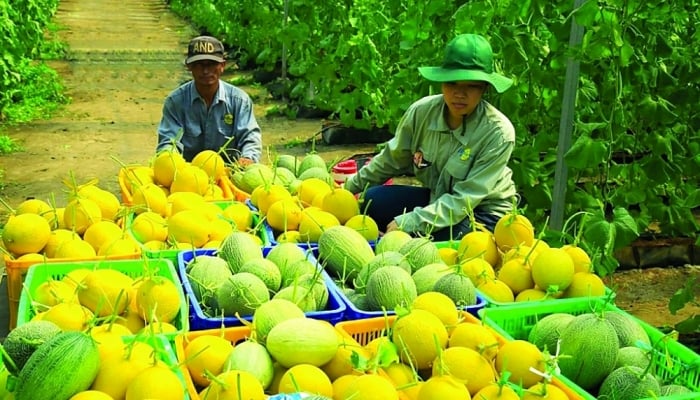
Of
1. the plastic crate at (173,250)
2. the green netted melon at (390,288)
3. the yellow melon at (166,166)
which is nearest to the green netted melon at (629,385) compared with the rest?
the green netted melon at (390,288)

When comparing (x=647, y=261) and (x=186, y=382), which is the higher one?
(x=186, y=382)

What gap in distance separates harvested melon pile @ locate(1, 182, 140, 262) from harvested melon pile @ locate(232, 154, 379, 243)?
2.20 ft

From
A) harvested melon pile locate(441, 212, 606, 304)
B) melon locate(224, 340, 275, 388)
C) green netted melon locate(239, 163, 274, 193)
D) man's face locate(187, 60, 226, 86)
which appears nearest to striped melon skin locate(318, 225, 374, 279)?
harvested melon pile locate(441, 212, 606, 304)

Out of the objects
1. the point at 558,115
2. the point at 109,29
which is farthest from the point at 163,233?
the point at 109,29

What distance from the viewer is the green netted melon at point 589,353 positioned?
253cm

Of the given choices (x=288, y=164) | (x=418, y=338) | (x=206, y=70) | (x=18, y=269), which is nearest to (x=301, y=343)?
(x=418, y=338)

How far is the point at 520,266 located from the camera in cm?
316

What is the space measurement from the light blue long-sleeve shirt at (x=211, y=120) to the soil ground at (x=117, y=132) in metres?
0.70

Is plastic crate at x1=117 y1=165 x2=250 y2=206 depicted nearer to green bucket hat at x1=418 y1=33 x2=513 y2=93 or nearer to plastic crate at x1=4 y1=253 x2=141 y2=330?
plastic crate at x1=4 y1=253 x2=141 y2=330

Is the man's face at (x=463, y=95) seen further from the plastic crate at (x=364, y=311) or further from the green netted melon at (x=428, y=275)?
the plastic crate at (x=364, y=311)

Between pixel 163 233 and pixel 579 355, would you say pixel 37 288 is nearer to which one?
pixel 163 233

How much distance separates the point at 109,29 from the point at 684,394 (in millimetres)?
19084

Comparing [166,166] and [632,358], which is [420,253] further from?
[166,166]

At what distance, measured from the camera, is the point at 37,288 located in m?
2.88
